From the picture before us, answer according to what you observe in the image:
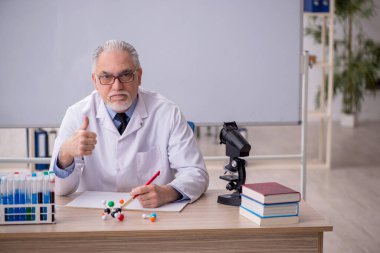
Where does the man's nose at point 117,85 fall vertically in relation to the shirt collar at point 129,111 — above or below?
above

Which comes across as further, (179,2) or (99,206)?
(179,2)

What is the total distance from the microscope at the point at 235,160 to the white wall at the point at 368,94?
6.45 metres

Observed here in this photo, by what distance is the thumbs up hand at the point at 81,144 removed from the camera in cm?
199

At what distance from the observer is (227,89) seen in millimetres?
3561

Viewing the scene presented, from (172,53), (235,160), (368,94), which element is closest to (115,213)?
(235,160)

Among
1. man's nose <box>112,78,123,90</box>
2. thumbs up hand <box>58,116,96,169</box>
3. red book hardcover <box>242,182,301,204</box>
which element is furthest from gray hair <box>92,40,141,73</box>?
red book hardcover <box>242,182,301,204</box>

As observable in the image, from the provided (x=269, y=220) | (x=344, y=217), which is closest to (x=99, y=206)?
(x=269, y=220)

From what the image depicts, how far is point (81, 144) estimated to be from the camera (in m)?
1.99

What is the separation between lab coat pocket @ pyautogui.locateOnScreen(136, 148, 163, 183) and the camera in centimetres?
233

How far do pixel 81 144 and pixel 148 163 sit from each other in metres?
0.42

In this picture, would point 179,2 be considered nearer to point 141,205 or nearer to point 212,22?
point 212,22

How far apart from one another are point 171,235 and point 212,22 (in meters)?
1.95

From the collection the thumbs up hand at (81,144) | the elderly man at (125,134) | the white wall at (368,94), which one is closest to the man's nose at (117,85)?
the elderly man at (125,134)

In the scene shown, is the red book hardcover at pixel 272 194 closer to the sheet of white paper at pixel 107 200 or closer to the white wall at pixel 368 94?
the sheet of white paper at pixel 107 200
